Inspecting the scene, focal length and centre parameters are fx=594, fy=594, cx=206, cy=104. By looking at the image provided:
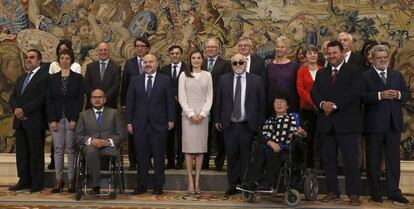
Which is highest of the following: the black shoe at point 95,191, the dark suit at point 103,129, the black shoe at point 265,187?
the dark suit at point 103,129

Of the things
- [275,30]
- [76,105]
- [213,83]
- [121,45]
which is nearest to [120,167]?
[76,105]

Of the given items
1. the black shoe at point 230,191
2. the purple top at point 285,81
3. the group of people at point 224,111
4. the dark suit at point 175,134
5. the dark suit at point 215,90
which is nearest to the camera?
the group of people at point 224,111

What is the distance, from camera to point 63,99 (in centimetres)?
786

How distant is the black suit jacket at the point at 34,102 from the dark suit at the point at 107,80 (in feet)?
2.08

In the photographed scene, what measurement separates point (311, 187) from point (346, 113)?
0.99m

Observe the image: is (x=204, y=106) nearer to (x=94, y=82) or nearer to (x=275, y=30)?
(x=94, y=82)

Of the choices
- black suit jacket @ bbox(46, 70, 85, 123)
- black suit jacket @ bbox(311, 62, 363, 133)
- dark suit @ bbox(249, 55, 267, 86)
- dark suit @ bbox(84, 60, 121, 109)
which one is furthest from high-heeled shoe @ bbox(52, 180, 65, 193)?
black suit jacket @ bbox(311, 62, 363, 133)

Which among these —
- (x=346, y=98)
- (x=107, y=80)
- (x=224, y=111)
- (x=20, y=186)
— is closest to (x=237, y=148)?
(x=224, y=111)

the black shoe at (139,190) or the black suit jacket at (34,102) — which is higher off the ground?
the black suit jacket at (34,102)

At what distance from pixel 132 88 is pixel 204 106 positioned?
984 mm

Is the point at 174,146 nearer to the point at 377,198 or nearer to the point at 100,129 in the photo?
the point at 100,129

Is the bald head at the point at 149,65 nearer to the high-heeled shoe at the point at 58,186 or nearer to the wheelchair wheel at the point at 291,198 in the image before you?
the high-heeled shoe at the point at 58,186

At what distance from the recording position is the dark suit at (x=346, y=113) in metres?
7.11

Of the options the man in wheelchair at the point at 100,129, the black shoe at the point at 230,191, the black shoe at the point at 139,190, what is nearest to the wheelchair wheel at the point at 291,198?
the black shoe at the point at 230,191
